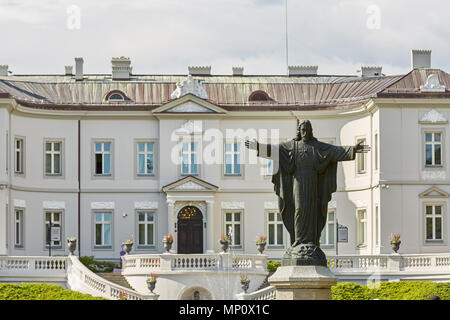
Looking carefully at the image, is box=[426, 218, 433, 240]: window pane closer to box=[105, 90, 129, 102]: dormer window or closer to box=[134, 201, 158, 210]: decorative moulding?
box=[134, 201, 158, 210]: decorative moulding

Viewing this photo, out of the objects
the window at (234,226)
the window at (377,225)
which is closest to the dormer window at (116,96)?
the window at (234,226)

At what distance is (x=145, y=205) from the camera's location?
55.7 m

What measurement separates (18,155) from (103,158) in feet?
13.2

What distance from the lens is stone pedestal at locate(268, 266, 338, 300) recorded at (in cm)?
1952

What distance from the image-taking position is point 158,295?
4375 cm

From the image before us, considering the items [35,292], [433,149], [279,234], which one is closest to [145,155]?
[279,234]

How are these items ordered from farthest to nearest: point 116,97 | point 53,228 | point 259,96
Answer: point 259,96 → point 116,97 → point 53,228

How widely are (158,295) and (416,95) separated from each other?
15.3m

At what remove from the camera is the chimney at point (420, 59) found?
5597 cm

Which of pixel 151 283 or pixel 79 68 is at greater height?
pixel 79 68

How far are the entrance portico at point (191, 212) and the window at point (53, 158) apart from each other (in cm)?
491

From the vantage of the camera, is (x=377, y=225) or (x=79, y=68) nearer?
(x=377, y=225)

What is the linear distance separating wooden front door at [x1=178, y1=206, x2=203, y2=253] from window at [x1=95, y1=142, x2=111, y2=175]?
158 inches

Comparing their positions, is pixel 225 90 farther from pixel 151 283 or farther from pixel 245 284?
pixel 151 283
